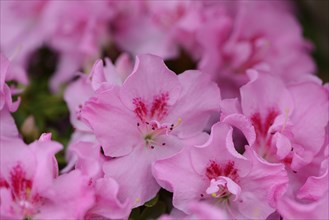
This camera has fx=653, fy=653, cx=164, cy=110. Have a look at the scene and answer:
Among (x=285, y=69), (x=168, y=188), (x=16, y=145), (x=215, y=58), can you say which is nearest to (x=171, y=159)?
(x=168, y=188)

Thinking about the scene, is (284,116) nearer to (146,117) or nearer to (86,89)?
(146,117)

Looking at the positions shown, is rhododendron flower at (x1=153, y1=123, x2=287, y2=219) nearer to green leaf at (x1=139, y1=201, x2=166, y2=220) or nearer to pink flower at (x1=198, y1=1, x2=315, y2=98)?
green leaf at (x1=139, y1=201, x2=166, y2=220)

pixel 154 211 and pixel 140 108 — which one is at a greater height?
pixel 140 108

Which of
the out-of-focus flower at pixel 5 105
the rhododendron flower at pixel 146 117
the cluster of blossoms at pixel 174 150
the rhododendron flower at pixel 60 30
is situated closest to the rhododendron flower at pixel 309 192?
the cluster of blossoms at pixel 174 150

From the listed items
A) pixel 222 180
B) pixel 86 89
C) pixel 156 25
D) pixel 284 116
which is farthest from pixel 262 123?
pixel 156 25


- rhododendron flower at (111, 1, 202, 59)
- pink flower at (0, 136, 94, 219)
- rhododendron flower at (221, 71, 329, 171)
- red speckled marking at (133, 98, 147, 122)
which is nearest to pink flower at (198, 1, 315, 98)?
rhododendron flower at (111, 1, 202, 59)

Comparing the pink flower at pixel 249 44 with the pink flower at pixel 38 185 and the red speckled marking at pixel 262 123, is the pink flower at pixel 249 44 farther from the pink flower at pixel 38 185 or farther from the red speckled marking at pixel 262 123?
the pink flower at pixel 38 185

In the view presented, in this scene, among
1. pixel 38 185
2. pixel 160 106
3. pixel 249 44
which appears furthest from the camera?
pixel 249 44
